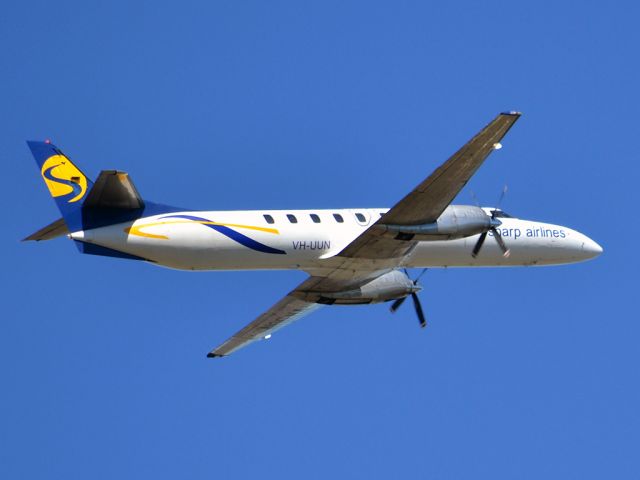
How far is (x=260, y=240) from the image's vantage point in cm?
4234

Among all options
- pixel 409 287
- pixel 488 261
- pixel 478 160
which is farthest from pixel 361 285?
A: pixel 478 160

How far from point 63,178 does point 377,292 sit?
11585 millimetres

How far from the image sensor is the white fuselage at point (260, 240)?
135 feet

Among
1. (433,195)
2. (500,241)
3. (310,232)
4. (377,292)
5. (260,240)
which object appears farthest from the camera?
(377,292)

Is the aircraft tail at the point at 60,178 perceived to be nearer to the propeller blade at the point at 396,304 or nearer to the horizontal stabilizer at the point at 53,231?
the horizontal stabilizer at the point at 53,231

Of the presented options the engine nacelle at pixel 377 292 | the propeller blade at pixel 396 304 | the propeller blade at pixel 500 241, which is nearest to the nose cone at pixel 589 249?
the propeller blade at pixel 500 241

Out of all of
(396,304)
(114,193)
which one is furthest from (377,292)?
(114,193)

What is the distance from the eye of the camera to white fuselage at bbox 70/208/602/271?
41125 mm

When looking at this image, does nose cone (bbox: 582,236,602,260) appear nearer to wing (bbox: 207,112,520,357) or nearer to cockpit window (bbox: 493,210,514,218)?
cockpit window (bbox: 493,210,514,218)

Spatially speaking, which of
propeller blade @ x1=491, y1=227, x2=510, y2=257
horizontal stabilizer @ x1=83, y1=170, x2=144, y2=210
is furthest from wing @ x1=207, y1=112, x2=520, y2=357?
horizontal stabilizer @ x1=83, y1=170, x2=144, y2=210

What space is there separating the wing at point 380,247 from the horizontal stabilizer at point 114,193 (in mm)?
6753

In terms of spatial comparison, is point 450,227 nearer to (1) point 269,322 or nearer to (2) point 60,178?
(1) point 269,322

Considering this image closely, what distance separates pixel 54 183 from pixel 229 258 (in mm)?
5956

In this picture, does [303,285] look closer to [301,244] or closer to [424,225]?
[301,244]
